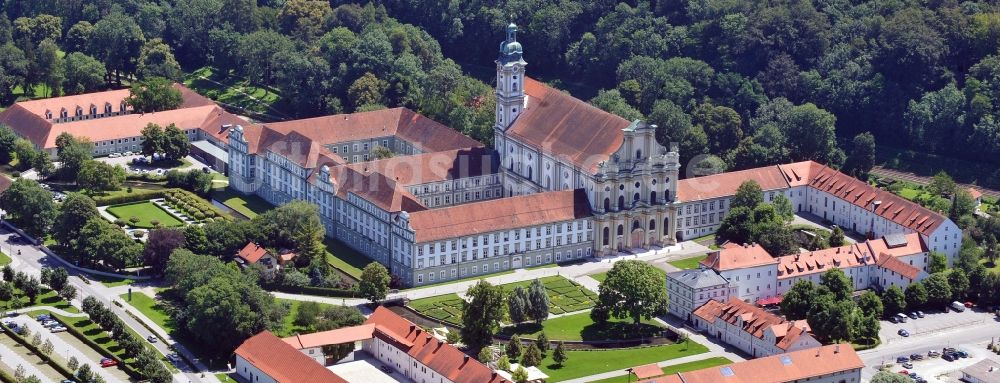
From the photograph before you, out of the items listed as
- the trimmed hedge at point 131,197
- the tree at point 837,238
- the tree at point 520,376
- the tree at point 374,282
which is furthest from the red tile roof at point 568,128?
the tree at point 520,376

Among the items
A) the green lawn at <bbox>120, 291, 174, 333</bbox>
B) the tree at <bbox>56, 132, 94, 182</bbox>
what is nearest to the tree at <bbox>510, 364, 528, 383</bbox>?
the green lawn at <bbox>120, 291, 174, 333</bbox>

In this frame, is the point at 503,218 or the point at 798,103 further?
the point at 798,103

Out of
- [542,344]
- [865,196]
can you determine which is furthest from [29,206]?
[865,196]

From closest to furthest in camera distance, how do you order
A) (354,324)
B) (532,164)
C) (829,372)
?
(829,372) < (354,324) < (532,164)

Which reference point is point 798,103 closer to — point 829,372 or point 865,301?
point 865,301

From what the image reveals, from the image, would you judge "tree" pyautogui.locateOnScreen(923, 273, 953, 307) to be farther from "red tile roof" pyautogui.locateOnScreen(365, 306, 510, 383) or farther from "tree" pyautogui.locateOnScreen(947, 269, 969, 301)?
"red tile roof" pyautogui.locateOnScreen(365, 306, 510, 383)

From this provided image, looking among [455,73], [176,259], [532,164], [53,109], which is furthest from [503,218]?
[53,109]
